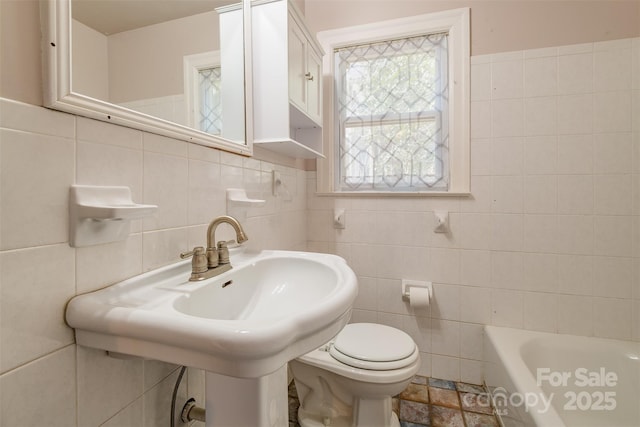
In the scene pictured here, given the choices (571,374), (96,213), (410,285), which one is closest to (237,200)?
(96,213)

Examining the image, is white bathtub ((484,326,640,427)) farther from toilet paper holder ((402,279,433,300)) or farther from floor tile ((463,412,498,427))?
toilet paper holder ((402,279,433,300))

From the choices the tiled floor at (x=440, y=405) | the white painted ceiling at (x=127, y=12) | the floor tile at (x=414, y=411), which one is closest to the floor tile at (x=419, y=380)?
the tiled floor at (x=440, y=405)

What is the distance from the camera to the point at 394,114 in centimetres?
163

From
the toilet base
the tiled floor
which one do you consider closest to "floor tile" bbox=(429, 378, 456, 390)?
the tiled floor

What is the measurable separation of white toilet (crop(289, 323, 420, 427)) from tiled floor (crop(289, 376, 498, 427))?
12cm

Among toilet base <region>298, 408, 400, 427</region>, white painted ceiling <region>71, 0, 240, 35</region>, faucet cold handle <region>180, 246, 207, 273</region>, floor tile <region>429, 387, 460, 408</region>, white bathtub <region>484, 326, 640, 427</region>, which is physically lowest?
floor tile <region>429, 387, 460, 408</region>

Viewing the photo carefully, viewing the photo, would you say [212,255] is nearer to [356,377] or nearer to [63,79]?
[63,79]

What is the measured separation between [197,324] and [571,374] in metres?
1.74

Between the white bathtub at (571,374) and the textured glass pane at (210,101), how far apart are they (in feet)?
4.86

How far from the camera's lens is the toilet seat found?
1.08 meters

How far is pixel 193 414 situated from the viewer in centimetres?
74

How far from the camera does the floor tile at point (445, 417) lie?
1275 mm

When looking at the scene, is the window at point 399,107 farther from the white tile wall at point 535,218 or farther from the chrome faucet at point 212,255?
the chrome faucet at point 212,255

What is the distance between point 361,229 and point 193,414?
4.01ft
